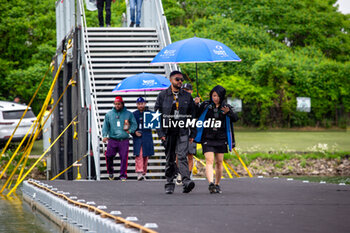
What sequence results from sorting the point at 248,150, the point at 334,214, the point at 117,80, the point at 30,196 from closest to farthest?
the point at 334,214 < the point at 30,196 < the point at 117,80 < the point at 248,150

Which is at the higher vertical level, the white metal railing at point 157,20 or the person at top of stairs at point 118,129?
the white metal railing at point 157,20

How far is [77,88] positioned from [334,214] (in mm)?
14756

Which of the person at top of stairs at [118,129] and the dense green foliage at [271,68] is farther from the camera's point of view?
the dense green foliage at [271,68]

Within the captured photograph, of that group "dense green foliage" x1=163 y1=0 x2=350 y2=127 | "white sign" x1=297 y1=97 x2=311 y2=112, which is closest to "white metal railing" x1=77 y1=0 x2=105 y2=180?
"dense green foliage" x1=163 y1=0 x2=350 y2=127

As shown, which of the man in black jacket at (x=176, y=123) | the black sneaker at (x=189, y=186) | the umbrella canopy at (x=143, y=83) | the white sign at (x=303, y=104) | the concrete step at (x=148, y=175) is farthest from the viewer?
the white sign at (x=303, y=104)

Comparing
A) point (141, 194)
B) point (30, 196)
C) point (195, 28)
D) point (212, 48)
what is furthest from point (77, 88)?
point (195, 28)

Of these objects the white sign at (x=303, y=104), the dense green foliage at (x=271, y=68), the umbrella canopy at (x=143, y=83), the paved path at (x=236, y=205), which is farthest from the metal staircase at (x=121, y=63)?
the white sign at (x=303, y=104)

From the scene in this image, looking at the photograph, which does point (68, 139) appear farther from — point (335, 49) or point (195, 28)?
point (335, 49)

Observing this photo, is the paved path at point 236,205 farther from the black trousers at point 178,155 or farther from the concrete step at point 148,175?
the concrete step at point 148,175

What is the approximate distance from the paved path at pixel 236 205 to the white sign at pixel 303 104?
88.6 feet

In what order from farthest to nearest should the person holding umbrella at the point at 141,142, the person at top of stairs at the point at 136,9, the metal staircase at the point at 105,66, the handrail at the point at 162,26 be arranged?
the person at top of stairs at the point at 136,9 < the handrail at the point at 162,26 < the metal staircase at the point at 105,66 < the person holding umbrella at the point at 141,142

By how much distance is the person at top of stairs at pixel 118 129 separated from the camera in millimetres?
18578

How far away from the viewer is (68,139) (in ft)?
91.1

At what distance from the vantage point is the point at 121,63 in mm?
22531
